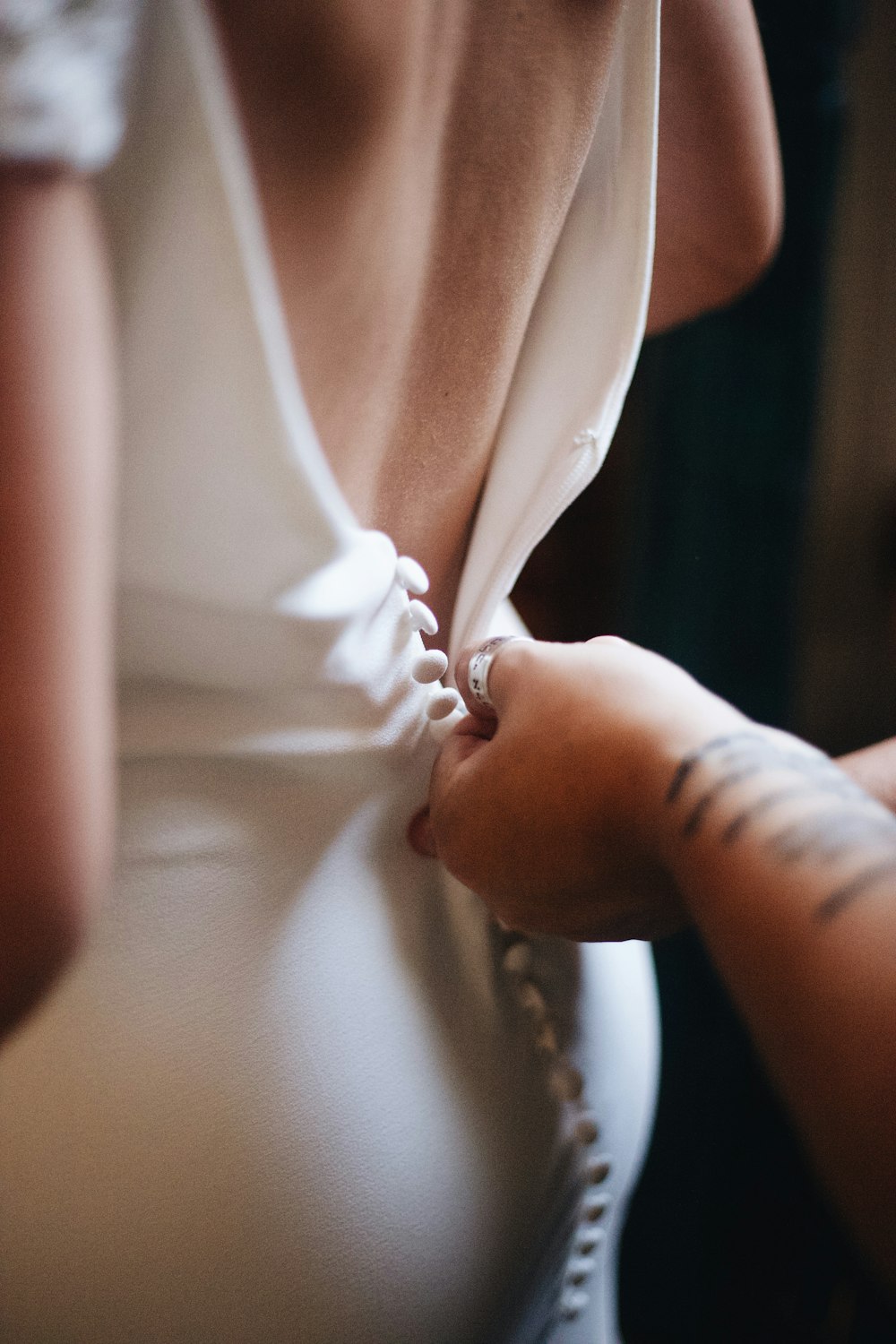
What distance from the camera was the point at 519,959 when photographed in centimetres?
49

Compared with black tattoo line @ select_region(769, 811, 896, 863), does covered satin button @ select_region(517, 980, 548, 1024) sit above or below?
below

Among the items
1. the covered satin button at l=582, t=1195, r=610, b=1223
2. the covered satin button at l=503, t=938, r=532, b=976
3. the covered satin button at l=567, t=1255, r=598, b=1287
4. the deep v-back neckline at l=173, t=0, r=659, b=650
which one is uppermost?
the deep v-back neckline at l=173, t=0, r=659, b=650

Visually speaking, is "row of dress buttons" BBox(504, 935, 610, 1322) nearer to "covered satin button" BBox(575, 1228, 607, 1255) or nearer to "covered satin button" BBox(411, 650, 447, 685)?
"covered satin button" BBox(575, 1228, 607, 1255)

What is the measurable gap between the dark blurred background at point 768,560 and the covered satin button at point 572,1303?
31 centimetres

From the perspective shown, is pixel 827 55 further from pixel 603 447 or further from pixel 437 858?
pixel 437 858

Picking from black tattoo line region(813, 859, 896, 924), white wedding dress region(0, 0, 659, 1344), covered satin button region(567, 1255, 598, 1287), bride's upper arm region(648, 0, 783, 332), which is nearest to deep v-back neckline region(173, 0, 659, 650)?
white wedding dress region(0, 0, 659, 1344)

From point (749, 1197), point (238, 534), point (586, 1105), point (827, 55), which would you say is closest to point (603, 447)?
point (238, 534)

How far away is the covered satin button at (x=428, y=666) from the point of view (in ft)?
1.42

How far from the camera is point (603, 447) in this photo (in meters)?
0.48

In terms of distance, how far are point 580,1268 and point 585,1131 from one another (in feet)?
0.31

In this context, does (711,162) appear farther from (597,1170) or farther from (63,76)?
(597,1170)

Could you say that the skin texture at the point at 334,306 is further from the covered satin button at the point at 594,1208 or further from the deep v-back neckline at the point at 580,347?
the covered satin button at the point at 594,1208

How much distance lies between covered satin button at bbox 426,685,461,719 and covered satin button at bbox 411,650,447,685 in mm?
15

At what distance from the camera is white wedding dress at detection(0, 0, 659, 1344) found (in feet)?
1.08
